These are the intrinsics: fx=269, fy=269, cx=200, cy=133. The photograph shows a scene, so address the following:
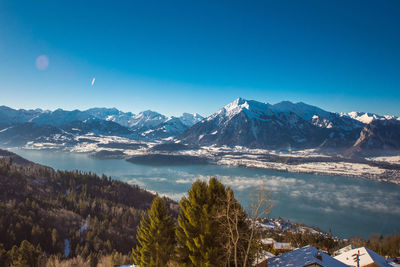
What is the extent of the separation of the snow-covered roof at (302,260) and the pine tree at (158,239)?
9056 millimetres

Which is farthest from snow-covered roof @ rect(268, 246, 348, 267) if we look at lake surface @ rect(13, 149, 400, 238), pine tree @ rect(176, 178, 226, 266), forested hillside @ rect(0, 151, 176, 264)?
forested hillside @ rect(0, 151, 176, 264)

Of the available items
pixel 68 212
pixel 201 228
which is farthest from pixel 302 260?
pixel 68 212

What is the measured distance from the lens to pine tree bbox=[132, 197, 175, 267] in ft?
72.2

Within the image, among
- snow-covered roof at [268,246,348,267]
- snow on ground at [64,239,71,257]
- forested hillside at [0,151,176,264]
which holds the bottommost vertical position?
snow on ground at [64,239,71,257]

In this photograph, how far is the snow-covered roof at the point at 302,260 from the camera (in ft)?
73.8

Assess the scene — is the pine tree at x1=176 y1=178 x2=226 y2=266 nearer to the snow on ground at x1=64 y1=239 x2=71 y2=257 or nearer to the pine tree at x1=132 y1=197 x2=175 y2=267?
the pine tree at x1=132 y1=197 x2=175 y2=267

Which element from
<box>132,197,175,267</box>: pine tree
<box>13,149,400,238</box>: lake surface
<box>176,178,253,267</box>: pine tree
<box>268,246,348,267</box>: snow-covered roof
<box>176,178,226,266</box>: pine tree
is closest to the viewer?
<box>176,178,253,267</box>: pine tree

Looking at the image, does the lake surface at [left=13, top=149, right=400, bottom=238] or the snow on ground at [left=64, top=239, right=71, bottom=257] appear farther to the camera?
the lake surface at [left=13, top=149, right=400, bottom=238]

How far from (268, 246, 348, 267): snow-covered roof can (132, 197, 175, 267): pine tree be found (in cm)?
906

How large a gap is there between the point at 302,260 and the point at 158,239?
12.4m

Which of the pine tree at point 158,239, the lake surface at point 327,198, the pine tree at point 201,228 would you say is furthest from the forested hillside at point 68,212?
the pine tree at point 201,228

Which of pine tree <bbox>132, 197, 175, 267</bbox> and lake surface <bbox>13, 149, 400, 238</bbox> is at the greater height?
pine tree <bbox>132, 197, 175, 267</bbox>

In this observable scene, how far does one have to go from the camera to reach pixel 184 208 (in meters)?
21.7

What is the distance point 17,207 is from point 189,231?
10114cm
